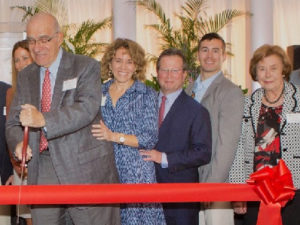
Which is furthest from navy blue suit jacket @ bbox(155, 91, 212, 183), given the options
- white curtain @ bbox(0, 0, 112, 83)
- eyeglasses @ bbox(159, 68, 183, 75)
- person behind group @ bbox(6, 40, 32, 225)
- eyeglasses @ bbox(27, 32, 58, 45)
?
white curtain @ bbox(0, 0, 112, 83)

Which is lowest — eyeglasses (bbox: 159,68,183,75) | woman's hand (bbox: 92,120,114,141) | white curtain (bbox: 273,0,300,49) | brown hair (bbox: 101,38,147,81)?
woman's hand (bbox: 92,120,114,141)

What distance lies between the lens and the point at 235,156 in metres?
4.04

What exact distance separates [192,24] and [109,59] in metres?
4.63

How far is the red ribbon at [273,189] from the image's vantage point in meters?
2.67

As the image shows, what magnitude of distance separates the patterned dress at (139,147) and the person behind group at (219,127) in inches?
22.6

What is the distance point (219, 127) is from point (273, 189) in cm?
135

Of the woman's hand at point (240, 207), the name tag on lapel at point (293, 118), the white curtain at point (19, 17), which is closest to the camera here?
the name tag on lapel at point (293, 118)

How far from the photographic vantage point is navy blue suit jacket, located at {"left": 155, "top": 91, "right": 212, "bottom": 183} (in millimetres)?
3682

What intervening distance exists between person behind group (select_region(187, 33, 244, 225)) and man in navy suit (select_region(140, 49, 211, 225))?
7.9 inches

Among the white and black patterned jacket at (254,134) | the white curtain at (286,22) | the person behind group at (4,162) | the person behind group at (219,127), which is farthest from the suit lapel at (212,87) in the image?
the white curtain at (286,22)

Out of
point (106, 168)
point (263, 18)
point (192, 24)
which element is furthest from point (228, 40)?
point (106, 168)

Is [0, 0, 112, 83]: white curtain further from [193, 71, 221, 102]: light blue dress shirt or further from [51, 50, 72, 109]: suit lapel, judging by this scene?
[51, 50, 72, 109]: suit lapel

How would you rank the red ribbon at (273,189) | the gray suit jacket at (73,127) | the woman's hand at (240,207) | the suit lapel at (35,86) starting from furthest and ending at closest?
the woman's hand at (240,207) → the suit lapel at (35,86) → the gray suit jacket at (73,127) → the red ribbon at (273,189)

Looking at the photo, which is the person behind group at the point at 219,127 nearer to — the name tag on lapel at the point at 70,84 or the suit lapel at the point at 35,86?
the name tag on lapel at the point at 70,84
